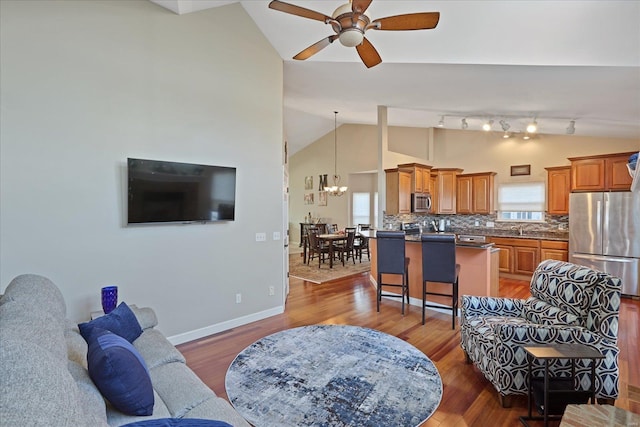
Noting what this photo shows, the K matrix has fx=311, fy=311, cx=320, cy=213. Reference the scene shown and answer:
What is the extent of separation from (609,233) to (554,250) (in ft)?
3.14

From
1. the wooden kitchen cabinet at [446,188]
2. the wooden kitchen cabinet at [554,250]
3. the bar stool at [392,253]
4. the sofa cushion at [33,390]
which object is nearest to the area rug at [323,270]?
the bar stool at [392,253]

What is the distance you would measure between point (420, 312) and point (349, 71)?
365cm

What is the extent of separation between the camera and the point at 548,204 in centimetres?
651

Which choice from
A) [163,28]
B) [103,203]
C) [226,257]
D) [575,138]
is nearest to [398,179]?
[575,138]

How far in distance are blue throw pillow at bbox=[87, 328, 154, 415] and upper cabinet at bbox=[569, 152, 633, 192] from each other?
7.16 m

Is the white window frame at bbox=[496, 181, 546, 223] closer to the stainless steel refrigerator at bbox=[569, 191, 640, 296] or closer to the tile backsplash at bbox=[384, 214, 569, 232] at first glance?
the tile backsplash at bbox=[384, 214, 569, 232]

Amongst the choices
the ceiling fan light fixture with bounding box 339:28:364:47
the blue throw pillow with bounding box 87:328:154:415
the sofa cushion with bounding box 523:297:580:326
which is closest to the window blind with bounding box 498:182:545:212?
the sofa cushion with bounding box 523:297:580:326

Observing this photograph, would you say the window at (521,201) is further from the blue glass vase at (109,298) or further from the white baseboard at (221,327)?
the blue glass vase at (109,298)

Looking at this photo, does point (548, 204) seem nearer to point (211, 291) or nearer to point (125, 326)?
point (211, 291)

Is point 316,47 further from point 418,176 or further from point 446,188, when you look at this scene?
point 446,188

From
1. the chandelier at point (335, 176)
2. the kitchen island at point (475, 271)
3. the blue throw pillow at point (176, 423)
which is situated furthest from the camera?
the chandelier at point (335, 176)

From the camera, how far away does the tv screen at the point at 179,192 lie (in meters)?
3.08

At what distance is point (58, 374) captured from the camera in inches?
37.5

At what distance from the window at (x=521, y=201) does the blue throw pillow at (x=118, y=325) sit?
744 centimetres
